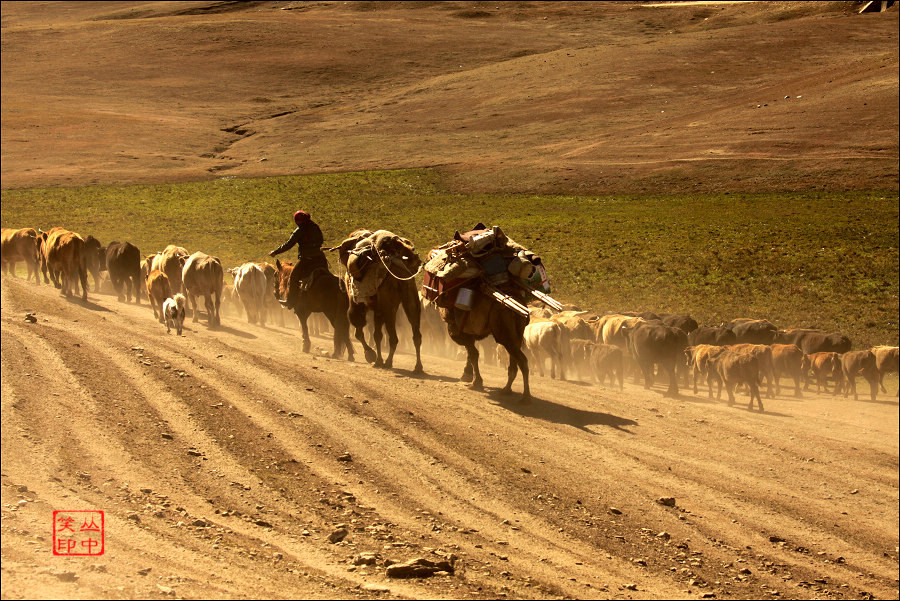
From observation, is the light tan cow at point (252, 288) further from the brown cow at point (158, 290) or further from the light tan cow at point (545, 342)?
the light tan cow at point (545, 342)

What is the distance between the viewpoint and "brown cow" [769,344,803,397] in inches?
1070

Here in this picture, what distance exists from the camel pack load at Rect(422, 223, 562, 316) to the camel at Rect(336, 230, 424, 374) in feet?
4.53

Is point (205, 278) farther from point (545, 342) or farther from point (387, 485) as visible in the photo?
point (387, 485)

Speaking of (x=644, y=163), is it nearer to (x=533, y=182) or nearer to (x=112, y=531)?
(x=533, y=182)

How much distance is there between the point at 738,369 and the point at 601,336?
4.85 meters

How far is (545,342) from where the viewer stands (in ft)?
79.7

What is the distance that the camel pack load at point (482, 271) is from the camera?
61.2 ft

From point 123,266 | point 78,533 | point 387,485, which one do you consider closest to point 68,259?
point 123,266

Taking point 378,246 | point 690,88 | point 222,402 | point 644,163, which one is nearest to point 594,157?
point 644,163

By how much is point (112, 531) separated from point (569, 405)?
34.0 ft

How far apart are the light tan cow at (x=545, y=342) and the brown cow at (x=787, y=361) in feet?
20.9

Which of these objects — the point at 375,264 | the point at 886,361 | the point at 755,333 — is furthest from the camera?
the point at 755,333

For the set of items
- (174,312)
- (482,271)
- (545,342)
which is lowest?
(545,342)

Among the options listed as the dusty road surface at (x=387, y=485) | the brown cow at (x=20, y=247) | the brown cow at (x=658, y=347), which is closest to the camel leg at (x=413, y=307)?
the dusty road surface at (x=387, y=485)
